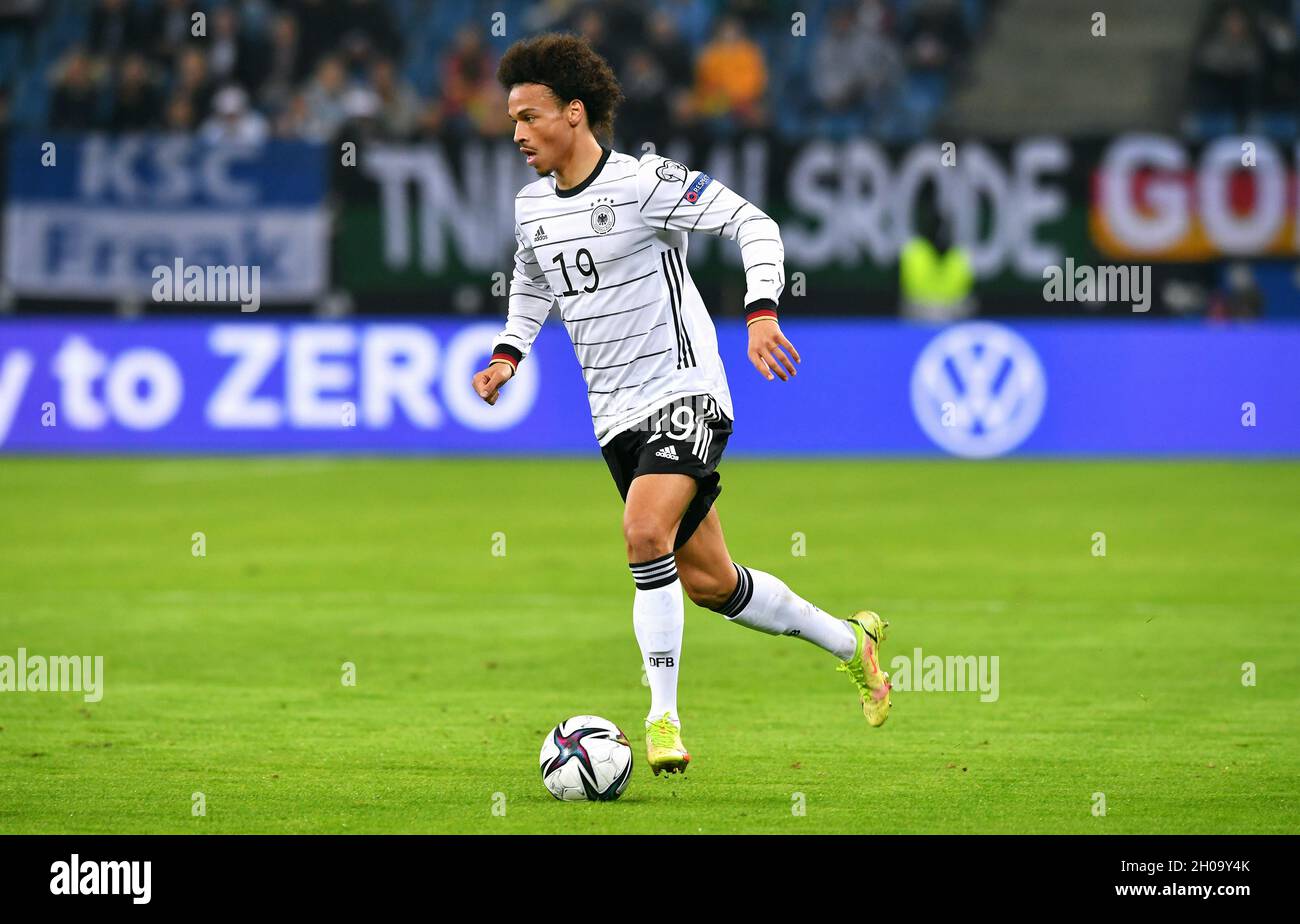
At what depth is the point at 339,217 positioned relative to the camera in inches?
851

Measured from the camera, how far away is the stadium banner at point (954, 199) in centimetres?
2092

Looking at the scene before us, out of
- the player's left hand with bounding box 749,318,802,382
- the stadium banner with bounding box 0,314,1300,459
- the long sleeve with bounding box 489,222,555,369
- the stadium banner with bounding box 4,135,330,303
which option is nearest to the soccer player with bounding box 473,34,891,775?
the player's left hand with bounding box 749,318,802,382

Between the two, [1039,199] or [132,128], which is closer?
[1039,199]

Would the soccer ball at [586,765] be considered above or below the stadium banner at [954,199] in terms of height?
below

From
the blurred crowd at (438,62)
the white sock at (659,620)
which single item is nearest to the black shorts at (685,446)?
the white sock at (659,620)

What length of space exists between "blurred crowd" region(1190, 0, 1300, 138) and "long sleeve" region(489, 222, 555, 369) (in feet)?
57.6

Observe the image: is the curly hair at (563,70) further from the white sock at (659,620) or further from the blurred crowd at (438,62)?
the blurred crowd at (438,62)

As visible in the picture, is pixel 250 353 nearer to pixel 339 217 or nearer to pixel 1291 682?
pixel 339 217

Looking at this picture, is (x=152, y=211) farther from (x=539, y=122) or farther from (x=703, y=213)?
(x=703, y=213)

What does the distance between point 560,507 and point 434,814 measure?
9911mm

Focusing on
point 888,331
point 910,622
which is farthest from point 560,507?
point 910,622

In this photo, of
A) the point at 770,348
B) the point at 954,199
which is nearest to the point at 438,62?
the point at 954,199

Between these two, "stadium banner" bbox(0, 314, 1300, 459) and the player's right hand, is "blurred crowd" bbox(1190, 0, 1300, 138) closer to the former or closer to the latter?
"stadium banner" bbox(0, 314, 1300, 459)

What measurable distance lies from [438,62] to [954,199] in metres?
8.40
